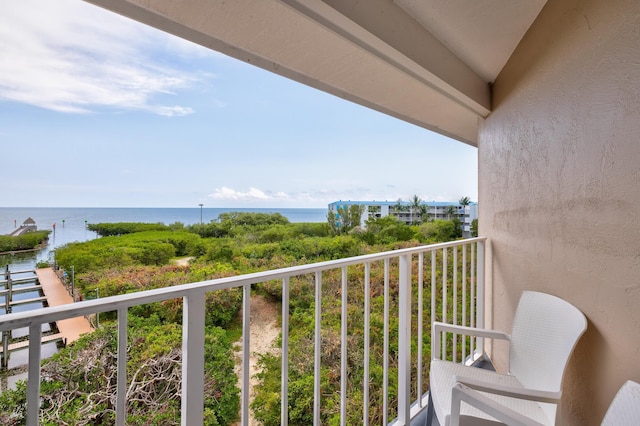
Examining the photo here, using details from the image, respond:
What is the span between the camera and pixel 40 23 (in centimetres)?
178

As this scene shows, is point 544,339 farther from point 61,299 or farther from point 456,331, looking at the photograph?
point 61,299

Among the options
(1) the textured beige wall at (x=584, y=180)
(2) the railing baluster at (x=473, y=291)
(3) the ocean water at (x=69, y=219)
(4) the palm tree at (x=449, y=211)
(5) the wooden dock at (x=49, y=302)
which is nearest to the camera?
(5) the wooden dock at (x=49, y=302)

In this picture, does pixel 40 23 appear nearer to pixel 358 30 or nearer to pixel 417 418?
pixel 358 30

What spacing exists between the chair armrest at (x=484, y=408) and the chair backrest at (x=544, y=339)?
489 millimetres

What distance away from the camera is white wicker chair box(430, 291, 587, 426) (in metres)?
1.16

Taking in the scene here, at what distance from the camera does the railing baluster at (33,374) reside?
2.25 ft

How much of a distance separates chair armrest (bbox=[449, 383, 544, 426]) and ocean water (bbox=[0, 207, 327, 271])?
6.90 feet

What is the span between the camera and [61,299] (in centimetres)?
128

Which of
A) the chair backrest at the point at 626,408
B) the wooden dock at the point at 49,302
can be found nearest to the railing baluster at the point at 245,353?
the wooden dock at the point at 49,302

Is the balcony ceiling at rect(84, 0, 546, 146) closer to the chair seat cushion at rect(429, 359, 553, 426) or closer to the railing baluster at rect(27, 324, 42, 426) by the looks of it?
the railing baluster at rect(27, 324, 42, 426)

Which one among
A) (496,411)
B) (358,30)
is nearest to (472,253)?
(496,411)

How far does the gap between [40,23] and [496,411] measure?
296cm

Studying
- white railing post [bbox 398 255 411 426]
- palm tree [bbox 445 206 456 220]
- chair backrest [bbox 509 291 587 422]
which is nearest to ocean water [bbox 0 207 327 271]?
white railing post [bbox 398 255 411 426]

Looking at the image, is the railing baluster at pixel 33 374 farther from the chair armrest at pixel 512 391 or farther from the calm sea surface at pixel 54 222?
the chair armrest at pixel 512 391
